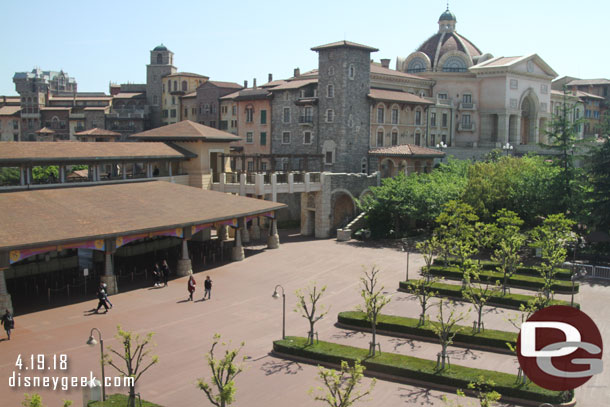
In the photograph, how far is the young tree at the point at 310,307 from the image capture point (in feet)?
81.3

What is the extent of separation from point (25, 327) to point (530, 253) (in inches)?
1351

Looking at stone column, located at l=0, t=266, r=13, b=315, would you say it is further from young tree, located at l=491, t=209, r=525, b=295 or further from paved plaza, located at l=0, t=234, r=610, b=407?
young tree, located at l=491, t=209, r=525, b=295

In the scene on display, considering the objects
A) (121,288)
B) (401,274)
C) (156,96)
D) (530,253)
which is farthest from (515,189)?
(156,96)

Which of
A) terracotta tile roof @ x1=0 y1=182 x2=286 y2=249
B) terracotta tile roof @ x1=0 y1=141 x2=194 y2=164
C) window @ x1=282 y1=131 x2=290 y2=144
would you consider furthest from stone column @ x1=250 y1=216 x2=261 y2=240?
window @ x1=282 y1=131 x2=290 y2=144

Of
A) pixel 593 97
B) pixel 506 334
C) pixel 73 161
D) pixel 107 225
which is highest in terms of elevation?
pixel 593 97

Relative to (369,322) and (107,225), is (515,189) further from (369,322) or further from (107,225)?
(107,225)

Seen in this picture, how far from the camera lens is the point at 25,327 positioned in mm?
26281

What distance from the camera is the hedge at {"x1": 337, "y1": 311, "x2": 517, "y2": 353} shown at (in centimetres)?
2551

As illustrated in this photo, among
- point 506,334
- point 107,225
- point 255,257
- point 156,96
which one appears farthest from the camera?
point 156,96

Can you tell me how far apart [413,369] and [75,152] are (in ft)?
88.5

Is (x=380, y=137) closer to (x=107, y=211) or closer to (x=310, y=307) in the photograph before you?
(x=310, y=307)

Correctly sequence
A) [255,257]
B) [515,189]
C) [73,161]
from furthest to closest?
[515,189] → [255,257] → [73,161]

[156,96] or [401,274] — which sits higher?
[156,96]

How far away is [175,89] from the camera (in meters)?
102
